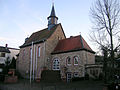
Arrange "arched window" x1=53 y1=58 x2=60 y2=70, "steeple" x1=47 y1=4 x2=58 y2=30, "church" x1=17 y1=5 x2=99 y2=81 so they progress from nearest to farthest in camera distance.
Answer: "church" x1=17 y1=5 x2=99 y2=81 → "arched window" x1=53 y1=58 x2=60 y2=70 → "steeple" x1=47 y1=4 x2=58 y2=30

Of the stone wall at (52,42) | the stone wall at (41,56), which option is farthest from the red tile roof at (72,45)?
the stone wall at (41,56)

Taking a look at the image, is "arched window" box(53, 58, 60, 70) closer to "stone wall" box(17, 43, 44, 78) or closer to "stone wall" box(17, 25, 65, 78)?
"stone wall" box(17, 25, 65, 78)

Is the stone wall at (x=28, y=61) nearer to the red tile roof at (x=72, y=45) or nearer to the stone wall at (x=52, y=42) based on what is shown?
the stone wall at (x=52, y=42)

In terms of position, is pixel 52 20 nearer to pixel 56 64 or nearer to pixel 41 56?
pixel 41 56

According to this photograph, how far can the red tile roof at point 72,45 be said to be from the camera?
25.0 metres

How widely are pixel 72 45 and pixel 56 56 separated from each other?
440cm

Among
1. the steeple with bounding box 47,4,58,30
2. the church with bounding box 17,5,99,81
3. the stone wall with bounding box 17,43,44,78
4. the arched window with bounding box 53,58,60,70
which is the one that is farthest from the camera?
the steeple with bounding box 47,4,58,30

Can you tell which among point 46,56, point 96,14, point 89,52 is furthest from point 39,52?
point 96,14

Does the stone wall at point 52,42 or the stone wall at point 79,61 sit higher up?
the stone wall at point 52,42

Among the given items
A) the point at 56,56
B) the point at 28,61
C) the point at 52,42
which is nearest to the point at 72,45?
the point at 56,56

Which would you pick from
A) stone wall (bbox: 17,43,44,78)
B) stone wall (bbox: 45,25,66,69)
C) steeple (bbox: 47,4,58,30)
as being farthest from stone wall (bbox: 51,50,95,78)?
steeple (bbox: 47,4,58,30)

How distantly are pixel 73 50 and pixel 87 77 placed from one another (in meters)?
5.93

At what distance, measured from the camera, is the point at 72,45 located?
2666 cm

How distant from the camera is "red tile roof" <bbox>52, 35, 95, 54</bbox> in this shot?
82.0ft
